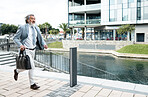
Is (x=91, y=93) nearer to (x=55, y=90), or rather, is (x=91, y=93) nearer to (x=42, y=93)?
(x=55, y=90)

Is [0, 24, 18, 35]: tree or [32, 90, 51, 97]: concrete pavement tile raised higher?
[0, 24, 18, 35]: tree

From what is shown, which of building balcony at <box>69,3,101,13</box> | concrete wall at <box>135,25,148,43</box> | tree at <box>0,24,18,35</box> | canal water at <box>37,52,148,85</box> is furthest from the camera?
tree at <box>0,24,18,35</box>

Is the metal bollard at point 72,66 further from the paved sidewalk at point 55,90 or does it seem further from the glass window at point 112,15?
the glass window at point 112,15

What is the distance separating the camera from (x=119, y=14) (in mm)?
31734

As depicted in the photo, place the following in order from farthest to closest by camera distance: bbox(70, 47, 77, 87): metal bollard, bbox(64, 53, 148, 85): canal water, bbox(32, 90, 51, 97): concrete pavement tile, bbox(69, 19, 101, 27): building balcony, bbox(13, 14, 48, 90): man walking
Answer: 1. bbox(69, 19, 101, 27): building balcony
2. bbox(64, 53, 148, 85): canal water
3. bbox(70, 47, 77, 87): metal bollard
4. bbox(13, 14, 48, 90): man walking
5. bbox(32, 90, 51, 97): concrete pavement tile

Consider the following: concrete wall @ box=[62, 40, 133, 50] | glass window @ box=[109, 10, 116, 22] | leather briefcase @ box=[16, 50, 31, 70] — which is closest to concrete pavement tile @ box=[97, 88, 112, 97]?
leather briefcase @ box=[16, 50, 31, 70]

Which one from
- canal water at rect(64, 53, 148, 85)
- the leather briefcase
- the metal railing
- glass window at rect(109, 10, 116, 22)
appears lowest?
canal water at rect(64, 53, 148, 85)

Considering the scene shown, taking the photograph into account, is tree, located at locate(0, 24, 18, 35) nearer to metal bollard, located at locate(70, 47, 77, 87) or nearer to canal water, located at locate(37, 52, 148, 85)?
canal water, located at locate(37, 52, 148, 85)

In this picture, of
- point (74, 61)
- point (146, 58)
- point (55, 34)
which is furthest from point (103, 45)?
point (55, 34)

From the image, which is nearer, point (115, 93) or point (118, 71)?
point (115, 93)

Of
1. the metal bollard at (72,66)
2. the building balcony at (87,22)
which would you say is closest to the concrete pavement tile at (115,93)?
the metal bollard at (72,66)

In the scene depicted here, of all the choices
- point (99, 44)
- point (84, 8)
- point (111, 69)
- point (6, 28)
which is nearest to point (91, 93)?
point (111, 69)

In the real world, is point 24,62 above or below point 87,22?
below

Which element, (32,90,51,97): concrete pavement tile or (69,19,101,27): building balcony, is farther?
(69,19,101,27): building balcony
